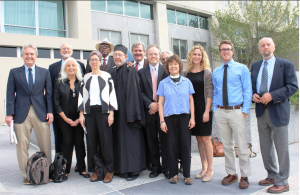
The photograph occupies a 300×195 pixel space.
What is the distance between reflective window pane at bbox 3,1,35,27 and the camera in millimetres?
13797

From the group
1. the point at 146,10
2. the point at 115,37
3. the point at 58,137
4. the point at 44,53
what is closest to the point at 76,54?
the point at 44,53

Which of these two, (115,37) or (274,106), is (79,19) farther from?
(274,106)

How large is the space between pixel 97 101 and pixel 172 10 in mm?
18601

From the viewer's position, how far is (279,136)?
11.7 feet

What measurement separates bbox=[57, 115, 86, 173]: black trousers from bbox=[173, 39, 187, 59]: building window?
1723 cm

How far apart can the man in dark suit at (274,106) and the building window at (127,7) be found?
14.9 m

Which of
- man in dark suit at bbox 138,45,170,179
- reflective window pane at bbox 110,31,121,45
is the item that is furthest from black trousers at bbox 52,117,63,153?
reflective window pane at bbox 110,31,121,45

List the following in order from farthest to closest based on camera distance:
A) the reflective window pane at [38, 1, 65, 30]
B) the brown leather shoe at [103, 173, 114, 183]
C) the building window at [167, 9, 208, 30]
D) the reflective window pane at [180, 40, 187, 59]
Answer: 1. the reflective window pane at [180, 40, 187, 59]
2. the building window at [167, 9, 208, 30]
3. the reflective window pane at [38, 1, 65, 30]
4. the brown leather shoe at [103, 173, 114, 183]

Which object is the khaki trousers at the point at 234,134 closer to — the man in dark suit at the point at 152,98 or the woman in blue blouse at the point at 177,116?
the woman in blue blouse at the point at 177,116

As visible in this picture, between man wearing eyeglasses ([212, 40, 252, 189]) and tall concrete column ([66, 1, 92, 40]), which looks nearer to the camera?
man wearing eyeglasses ([212, 40, 252, 189])

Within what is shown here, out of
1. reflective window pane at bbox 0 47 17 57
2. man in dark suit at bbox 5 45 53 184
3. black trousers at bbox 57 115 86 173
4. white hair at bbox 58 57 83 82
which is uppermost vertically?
reflective window pane at bbox 0 47 17 57

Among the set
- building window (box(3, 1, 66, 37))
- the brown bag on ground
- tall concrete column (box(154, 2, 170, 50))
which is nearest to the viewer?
the brown bag on ground

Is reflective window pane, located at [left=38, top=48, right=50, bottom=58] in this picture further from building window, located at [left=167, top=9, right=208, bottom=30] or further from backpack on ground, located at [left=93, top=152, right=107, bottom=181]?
building window, located at [left=167, top=9, right=208, bottom=30]

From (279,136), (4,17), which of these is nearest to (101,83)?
(279,136)
